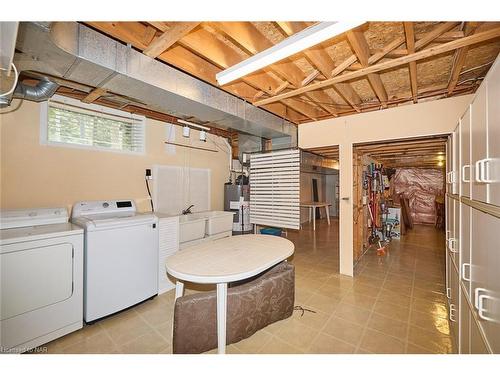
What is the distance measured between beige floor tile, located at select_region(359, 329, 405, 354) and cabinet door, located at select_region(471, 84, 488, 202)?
156 centimetres

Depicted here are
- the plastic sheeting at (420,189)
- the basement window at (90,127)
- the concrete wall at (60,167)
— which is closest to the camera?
the concrete wall at (60,167)

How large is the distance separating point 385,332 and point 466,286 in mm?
1086

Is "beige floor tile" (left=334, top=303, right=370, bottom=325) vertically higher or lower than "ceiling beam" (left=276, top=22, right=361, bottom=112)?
lower

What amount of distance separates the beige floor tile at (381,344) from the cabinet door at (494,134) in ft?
5.53

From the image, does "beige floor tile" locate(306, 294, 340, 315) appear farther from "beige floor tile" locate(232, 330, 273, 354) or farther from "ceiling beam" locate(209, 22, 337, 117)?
"ceiling beam" locate(209, 22, 337, 117)

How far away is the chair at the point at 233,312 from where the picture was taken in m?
1.75

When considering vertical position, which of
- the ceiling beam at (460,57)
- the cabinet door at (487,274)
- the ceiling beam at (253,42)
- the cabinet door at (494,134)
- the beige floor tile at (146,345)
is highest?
the ceiling beam at (253,42)

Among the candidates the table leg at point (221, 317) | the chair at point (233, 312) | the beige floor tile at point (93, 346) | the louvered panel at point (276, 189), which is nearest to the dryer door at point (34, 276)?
the beige floor tile at point (93, 346)

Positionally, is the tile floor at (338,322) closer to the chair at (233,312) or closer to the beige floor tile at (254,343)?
the beige floor tile at (254,343)

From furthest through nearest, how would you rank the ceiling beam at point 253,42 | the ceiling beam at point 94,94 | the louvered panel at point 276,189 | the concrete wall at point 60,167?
the louvered panel at point 276,189, the ceiling beam at point 94,94, the concrete wall at point 60,167, the ceiling beam at point 253,42

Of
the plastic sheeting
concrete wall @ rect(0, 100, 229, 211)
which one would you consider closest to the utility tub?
concrete wall @ rect(0, 100, 229, 211)

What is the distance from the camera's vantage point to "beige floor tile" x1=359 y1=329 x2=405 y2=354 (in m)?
1.90

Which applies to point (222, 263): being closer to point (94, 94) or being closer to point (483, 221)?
point (483, 221)

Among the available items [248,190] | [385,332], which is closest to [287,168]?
[248,190]
